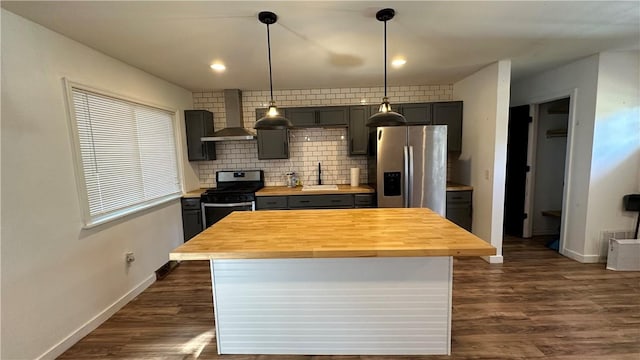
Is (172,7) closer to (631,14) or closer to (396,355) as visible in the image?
(396,355)

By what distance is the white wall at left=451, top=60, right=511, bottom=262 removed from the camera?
3.15m

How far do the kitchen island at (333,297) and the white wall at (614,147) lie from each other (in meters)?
2.64

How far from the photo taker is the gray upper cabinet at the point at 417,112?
156 inches

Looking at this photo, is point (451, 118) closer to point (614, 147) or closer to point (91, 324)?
point (614, 147)

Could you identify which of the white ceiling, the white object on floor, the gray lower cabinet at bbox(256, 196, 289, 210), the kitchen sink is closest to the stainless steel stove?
the gray lower cabinet at bbox(256, 196, 289, 210)

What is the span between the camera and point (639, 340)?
196 cm

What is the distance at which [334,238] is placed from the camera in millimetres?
1712

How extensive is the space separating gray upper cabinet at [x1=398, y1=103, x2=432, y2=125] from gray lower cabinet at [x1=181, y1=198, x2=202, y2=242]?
10.6ft

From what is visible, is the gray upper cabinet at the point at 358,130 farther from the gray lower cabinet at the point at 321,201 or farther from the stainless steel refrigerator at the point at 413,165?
the gray lower cabinet at the point at 321,201

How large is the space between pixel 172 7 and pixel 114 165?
1.68 m

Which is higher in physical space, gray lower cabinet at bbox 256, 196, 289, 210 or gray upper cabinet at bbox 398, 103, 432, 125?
gray upper cabinet at bbox 398, 103, 432, 125

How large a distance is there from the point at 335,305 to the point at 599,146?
3.52m

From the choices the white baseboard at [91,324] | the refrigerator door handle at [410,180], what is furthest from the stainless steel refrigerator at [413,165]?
the white baseboard at [91,324]

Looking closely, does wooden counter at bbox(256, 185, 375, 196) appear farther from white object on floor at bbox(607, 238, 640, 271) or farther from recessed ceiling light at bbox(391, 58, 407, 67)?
white object on floor at bbox(607, 238, 640, 271)
